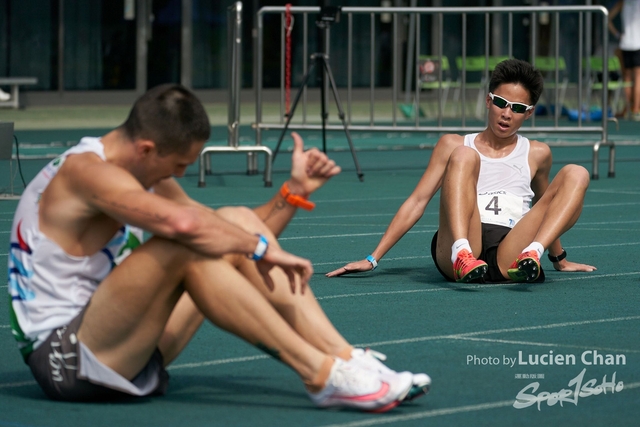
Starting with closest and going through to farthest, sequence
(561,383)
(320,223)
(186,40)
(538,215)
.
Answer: (561,383) < (538,215) < (320,223) < (186,40)

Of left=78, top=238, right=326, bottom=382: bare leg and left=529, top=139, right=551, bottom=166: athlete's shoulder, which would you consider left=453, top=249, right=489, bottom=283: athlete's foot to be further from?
left=78, top=238, right=326, bottom=382: bare leg

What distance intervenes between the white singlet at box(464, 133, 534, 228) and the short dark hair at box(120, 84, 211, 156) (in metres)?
3.25

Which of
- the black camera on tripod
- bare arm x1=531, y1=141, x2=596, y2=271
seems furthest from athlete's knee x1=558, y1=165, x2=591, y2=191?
the black camera on tripod

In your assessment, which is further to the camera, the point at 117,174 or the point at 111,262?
the point at 111,262

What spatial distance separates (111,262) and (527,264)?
2.72 metres

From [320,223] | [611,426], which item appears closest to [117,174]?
[611,426]

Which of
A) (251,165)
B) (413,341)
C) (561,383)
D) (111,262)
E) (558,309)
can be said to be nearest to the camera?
(111,262)

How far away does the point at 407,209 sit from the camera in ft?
23.0

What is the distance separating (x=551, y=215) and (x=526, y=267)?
43 cm

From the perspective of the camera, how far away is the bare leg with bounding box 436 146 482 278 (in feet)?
21.7

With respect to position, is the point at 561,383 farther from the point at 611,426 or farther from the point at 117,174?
the point at 117,174

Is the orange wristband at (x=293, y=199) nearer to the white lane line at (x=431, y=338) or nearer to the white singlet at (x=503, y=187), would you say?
the white lane line at (x=431, y=338)

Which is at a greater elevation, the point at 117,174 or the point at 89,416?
the point at 117,174

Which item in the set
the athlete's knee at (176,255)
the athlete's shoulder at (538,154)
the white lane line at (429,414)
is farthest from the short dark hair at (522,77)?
the athlete's knee at (176,255)
